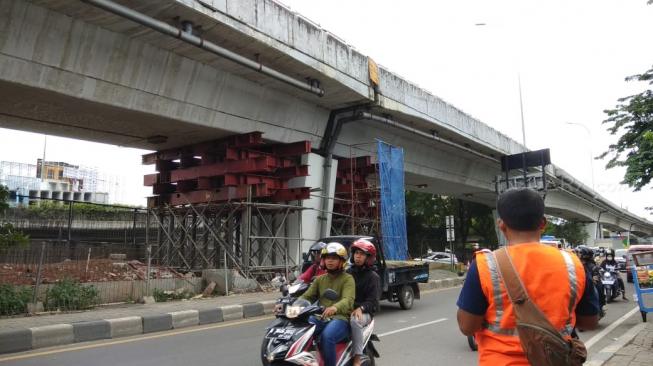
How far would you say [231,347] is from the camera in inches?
309

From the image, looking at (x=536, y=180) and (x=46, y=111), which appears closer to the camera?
(x=46, y=111)

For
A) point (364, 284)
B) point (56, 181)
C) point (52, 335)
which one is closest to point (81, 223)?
point (52, 335)

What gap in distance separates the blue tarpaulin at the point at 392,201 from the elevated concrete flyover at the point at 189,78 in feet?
4.03

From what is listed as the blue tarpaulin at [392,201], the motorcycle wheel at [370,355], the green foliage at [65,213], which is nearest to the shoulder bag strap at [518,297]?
the motorcycle wheel at [370,355]

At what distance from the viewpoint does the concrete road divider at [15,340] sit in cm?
752

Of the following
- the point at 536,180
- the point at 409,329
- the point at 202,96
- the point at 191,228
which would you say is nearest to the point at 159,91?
the point at 202,96

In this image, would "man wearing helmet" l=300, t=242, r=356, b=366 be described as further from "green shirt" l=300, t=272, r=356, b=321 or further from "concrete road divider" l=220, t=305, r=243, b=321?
"concrete road divider" l=220, t=305, r=243, b=321

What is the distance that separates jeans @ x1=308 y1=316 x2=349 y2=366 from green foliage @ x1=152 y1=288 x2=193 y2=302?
892cm

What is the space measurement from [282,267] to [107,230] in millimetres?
6109

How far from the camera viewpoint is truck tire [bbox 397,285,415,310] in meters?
12.5

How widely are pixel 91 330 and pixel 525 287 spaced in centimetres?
834

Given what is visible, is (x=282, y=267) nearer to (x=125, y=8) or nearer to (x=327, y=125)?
(x=327, y=125)

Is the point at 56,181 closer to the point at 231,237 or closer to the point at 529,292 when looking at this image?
the point at 231,237

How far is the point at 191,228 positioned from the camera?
57.7ft
